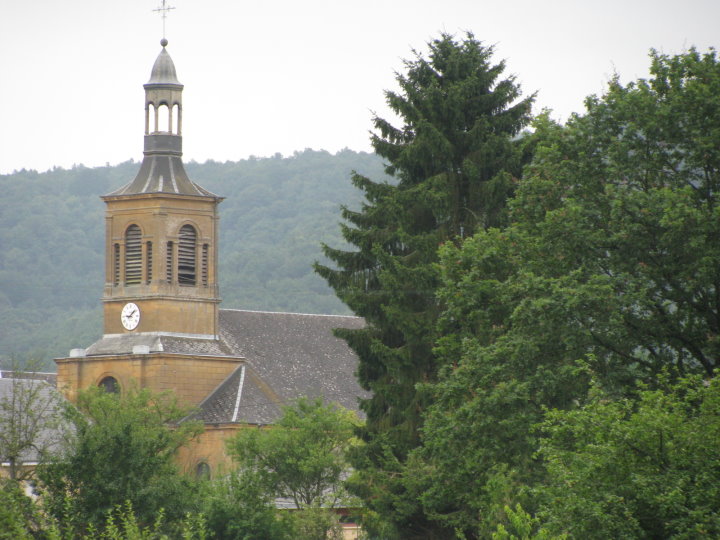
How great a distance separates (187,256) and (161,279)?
196cm

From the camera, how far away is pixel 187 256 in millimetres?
70250

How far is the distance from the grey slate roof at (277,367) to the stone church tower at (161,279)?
4.17 feet

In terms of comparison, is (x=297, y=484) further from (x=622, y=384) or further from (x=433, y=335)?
(x=622, y=384)

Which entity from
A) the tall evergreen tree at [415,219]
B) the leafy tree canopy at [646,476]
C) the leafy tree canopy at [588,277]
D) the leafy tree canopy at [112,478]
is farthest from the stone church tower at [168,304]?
the leafy tree canopy at [646,476]

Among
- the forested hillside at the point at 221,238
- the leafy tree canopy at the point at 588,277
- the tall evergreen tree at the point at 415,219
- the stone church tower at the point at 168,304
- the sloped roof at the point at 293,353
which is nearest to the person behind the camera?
the leafy tree canopy at the point at 588,277

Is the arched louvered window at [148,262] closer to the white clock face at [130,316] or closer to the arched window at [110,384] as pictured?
the white clock face at [130,316]

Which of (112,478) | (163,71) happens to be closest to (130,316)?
(163,71)

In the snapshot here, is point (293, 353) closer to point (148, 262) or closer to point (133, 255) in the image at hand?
point (148, 262)

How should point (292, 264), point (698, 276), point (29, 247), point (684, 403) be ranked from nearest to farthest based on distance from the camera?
point (684, 403)
point (698, 276)
point (292, 264)
point (29, 247)

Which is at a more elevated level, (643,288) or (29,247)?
(29,247)

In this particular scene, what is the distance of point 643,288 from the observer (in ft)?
96.8

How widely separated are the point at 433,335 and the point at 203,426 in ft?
101

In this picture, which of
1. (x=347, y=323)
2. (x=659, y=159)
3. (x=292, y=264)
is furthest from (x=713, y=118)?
(x=292, y=264)

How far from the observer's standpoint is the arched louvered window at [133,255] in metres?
69.4
